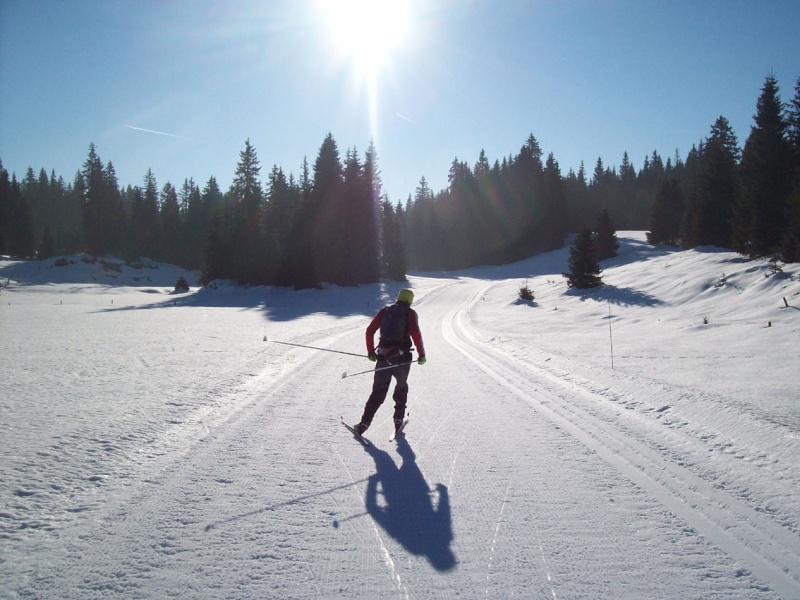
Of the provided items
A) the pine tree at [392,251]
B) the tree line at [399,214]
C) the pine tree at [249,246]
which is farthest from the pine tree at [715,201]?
the pine tree at [249,246]

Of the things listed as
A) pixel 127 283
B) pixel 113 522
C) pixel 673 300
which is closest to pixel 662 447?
pixel 113 522

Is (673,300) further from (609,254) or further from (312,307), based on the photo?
(609,254)

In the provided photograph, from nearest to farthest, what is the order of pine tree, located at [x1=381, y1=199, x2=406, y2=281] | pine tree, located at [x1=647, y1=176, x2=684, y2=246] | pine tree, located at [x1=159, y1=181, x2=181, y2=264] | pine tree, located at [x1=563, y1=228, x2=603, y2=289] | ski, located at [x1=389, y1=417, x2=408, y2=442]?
ski, located at [x1=389, y1=417, x2=408, y2=442] → pine tree, located at [x1=563, y1=228, x2=603, y2=289] → pine tree, located at [x1=647, y1=176, x2=684, y2=246] → pine tree, located at [x1=381, y1=199, x2=406, y2=281] → pine tree, located at [x1=159, y1=181, x2=181, y2=264]

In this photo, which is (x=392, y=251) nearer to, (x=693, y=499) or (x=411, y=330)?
Result: (x=411, y=330)

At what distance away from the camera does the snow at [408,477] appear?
304 centimetres

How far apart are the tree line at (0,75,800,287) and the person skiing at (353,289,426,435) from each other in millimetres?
19568

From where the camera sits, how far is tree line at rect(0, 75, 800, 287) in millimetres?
26188

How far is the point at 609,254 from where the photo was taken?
1897 inches

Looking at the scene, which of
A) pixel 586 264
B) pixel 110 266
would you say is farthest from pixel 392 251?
pixel 110 266

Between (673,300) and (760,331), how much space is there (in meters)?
9.48

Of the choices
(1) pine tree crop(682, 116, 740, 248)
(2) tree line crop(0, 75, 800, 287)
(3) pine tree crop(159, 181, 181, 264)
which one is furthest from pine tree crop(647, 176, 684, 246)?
(3) pine tree crop(159, 181, 181, 264)

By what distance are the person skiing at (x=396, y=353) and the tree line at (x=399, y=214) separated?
64.2 feet

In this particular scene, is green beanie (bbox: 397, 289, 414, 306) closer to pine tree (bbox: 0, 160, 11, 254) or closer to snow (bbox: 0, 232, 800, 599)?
snow (bbox: 0, 232, 800, 599)

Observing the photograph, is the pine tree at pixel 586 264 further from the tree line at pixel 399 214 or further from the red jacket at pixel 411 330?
the red jacket at pixel 411 330
